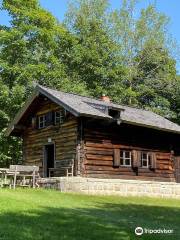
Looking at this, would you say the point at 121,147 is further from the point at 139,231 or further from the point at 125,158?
the point at 139,231

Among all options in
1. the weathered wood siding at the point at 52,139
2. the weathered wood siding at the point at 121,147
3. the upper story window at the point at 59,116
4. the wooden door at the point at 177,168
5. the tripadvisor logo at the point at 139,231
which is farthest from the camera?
the wooden door at the point at 177,168

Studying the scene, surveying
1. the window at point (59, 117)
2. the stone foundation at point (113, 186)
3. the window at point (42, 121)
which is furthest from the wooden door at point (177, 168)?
the window at point (42, 121)

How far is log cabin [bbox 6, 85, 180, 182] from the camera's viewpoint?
84.9 feet

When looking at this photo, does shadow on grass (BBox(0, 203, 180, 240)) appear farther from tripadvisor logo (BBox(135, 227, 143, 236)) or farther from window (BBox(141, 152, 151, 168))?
window (BBox(141, 152, 151, 168))

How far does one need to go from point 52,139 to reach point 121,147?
4082 mm

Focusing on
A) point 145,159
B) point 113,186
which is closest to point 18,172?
point 113,186

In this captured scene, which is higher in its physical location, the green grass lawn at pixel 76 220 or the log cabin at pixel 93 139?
the log cabin at pixel 93 139

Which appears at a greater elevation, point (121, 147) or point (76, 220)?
point (121, 147)

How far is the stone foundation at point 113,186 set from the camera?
23844 mm

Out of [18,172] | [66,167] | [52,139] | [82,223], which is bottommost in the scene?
[82,223]

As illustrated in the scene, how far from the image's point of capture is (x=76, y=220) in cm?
1352

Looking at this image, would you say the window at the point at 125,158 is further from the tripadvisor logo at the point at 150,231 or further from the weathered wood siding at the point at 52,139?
the tripadvisor logo at the point at 150,231

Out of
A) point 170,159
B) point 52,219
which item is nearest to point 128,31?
point 170,159

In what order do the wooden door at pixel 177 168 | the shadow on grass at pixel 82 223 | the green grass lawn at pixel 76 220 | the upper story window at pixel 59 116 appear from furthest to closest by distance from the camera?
the wooden door at pixel 177 168, the upper story window at pixel 59 116, the green grass lawn at pixel 76 220, the shadow on grass at pixel 82 223
